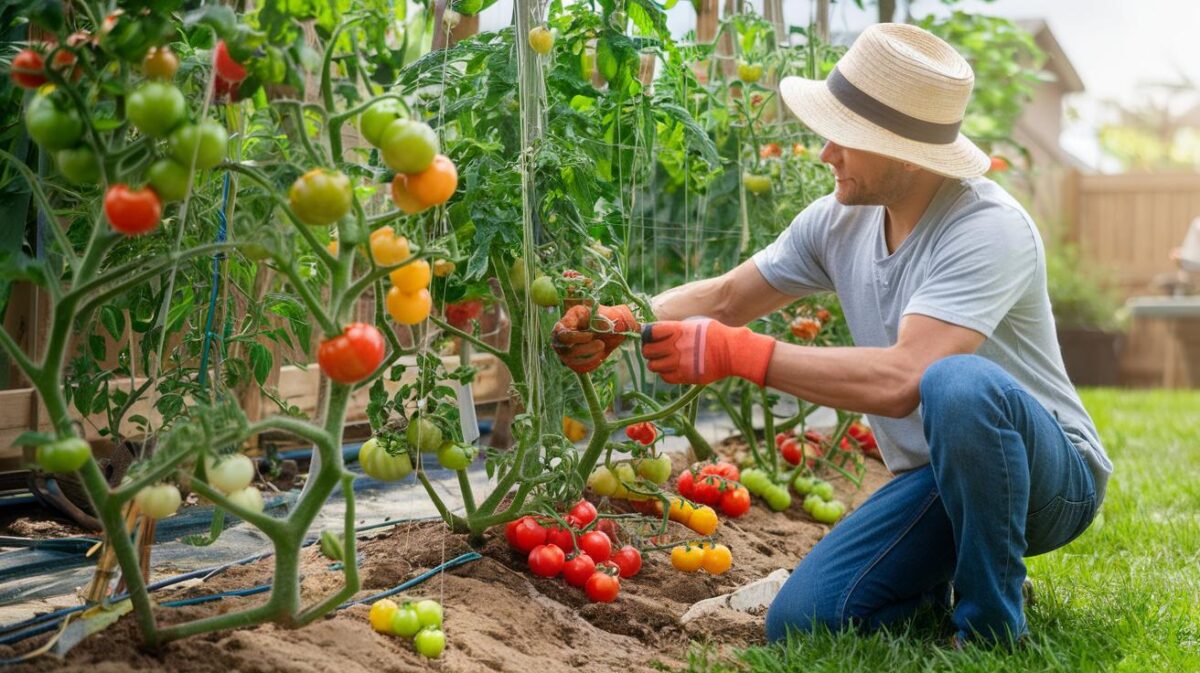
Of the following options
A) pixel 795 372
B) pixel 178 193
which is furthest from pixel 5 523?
pixel 795 372

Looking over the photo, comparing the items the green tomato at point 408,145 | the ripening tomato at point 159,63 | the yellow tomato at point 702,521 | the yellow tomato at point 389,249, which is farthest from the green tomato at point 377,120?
the yellow tomato at point 702,521

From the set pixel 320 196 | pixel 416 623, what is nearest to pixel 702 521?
pixel 416 623

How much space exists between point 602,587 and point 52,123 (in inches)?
48.3

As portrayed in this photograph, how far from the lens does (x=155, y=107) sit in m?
1.38

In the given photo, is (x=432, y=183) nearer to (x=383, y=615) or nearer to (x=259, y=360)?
(x=383, y=615)

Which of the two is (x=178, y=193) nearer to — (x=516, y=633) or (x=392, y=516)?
(x=516, y=633)

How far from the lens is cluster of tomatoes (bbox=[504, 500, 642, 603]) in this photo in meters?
2.17

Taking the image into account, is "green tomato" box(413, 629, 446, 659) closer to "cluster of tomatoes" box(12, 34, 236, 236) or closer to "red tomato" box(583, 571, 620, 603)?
"red tomato" box(583, 571, 620, 603)

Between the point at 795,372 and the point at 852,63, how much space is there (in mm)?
623

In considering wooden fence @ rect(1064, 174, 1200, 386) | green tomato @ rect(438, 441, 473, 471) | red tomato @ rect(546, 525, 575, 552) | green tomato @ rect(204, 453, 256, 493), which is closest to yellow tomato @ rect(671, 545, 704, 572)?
red tomato @ rect(546, 525, 575, 552)

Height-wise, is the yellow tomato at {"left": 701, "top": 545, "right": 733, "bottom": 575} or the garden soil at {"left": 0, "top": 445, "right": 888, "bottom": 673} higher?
the garden soil at {"left": 0, "top": 445, "right": 888, "bottom": 673}

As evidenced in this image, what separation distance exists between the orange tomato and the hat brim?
2.94ft

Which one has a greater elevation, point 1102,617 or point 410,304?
point 410,304

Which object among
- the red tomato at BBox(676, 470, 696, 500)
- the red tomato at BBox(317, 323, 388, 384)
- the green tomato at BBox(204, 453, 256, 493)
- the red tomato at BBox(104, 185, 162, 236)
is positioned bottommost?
the red tomato at BBox(676, 470, 696, 500)
